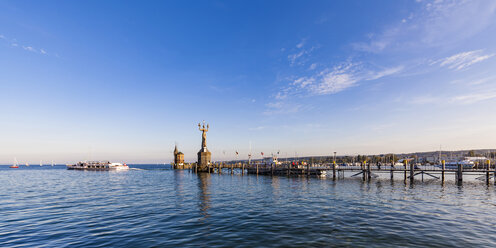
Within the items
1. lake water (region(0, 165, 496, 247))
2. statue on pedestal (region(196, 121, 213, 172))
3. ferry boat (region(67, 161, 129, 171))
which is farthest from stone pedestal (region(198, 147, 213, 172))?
ferry boat (region(67, 161, 129, 171))

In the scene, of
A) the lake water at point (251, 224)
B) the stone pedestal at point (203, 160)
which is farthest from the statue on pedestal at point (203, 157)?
the lake water at point (251, 224)

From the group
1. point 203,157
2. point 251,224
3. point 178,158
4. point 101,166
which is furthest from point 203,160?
point 101,166

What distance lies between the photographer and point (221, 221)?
1666cm

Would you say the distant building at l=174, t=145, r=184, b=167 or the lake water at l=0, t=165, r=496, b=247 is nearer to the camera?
the lake water at l=0, t=165, r=496, b=247

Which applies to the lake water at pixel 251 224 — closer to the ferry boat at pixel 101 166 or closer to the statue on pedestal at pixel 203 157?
the statue on pedestal at pixel 203 157

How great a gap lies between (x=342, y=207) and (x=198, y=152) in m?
65.1

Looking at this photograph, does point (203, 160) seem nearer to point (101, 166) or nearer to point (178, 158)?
point (178, 158)

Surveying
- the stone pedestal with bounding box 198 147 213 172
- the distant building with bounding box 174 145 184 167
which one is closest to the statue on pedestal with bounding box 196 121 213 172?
the stone pedestal with bounding box 198 147 213 172

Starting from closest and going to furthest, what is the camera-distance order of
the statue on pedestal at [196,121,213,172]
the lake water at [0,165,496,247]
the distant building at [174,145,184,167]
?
the lake water at [0,165,496,247], the statue on pedestal at [196,121,213,172], the distant building at [174,145,184,167]

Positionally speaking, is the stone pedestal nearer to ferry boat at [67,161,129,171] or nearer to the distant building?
the distant building

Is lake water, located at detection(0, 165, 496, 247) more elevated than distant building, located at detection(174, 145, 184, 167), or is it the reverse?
lake water, located at detection(0, 165, 496, 247)

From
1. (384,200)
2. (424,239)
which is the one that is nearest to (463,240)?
(424,239)

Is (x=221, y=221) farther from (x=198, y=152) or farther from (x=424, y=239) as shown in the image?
(x=198, y=152)

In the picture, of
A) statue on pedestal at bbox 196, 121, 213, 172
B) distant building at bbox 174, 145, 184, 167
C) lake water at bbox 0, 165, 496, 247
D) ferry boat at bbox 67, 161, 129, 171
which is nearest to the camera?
lake water at bbox 0, 165, 496, 247
